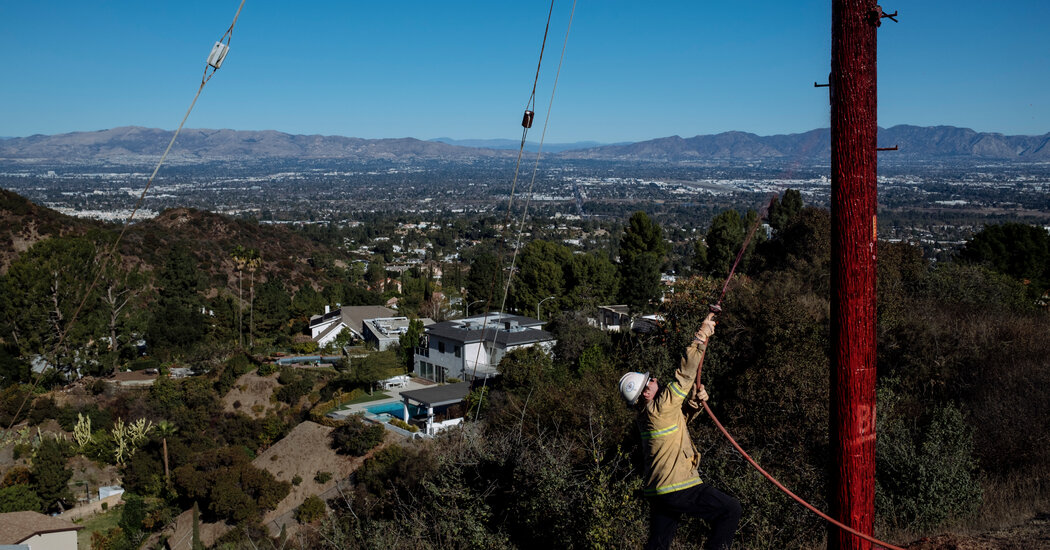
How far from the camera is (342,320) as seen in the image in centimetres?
4547

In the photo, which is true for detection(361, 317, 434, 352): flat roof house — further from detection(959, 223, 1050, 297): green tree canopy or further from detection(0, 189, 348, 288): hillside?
detection(959, 223, 1050, 297): green tree canopy

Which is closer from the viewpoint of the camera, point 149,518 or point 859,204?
point 859,204

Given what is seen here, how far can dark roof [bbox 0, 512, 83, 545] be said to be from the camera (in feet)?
53.6

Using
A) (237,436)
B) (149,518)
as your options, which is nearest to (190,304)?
(237,436)

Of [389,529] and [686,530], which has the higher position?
[686,530]

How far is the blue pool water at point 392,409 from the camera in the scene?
28.2 meters

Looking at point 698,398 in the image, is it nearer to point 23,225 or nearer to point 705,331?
point 705,331

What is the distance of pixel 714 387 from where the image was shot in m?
14.0

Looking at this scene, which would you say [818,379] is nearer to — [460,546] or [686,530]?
[686,530]

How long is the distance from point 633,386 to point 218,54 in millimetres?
3582

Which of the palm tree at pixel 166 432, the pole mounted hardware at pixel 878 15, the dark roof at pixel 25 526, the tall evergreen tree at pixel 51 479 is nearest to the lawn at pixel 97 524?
the tall evergreen tree at pixel 51 479

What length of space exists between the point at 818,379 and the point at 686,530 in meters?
6.24

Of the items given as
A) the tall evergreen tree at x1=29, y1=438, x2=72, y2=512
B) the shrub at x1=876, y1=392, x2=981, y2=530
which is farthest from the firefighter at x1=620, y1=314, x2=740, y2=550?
the tall evergreen tree at x1=29, y1=438, x2=72, y2=512

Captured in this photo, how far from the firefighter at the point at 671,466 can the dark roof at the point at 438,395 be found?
22502 mm
